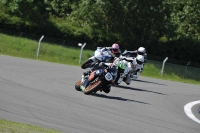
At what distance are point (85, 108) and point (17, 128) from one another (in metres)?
4.36

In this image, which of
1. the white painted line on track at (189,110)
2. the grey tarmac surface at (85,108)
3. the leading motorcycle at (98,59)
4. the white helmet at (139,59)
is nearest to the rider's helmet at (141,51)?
the white helmet at (139,59)

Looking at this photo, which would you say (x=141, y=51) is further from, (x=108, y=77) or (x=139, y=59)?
(x=108, y=77)

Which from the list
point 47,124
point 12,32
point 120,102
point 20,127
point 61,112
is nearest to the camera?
point 20,127

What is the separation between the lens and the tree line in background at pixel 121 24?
41969 mm

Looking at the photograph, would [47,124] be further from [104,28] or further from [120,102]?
[104,28]

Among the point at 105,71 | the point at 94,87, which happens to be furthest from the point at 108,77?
the point at 94,87

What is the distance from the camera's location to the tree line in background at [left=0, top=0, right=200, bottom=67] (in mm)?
41969

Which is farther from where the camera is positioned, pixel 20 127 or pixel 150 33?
pixel 150 33

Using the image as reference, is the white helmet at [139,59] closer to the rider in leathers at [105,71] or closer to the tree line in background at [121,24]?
the rider in leathers at [105,71]

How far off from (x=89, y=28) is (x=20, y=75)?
2369 cm

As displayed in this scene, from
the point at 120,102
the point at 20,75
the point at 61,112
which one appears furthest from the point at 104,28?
the point at 61,112

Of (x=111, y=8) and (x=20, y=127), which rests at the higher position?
(x=111, y=8)

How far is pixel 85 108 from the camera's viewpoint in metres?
13.7

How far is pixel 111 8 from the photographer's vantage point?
42.3m
